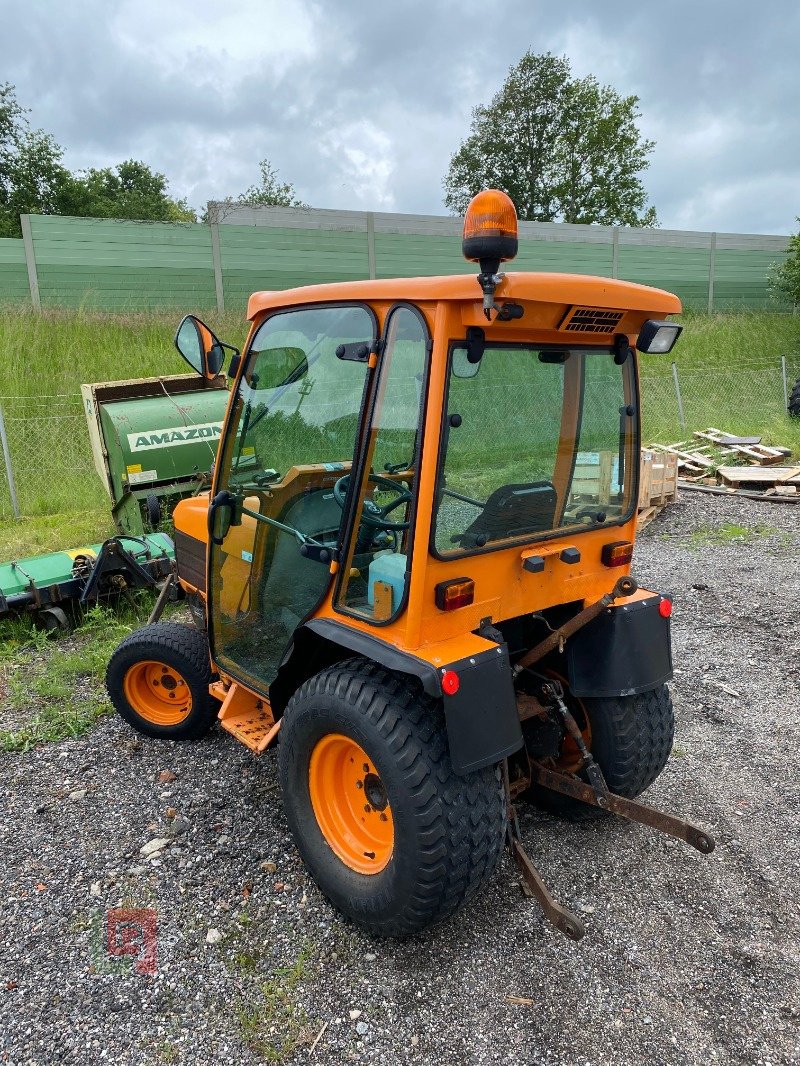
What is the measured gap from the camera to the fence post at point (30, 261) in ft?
38.7

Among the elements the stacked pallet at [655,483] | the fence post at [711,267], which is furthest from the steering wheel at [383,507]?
the fence post at [711,267]

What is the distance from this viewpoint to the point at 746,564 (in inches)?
252

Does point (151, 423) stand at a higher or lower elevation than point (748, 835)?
higher

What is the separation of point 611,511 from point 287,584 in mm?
1223

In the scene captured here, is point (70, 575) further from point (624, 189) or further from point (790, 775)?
point (624, 189)

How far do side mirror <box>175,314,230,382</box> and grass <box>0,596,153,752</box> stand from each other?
2015mm

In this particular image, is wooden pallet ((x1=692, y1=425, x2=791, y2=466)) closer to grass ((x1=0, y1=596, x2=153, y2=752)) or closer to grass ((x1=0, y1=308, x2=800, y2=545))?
grass ((x1=0, y1=308, x2=800, y2=545))

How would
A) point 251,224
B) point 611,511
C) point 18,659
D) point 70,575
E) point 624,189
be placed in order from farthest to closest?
point 624,189 < point 251,224 < point 70,575 < point 18,659 < point 611,511

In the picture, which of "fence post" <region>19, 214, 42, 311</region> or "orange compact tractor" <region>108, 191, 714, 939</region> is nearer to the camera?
"orange compact tractor" <region>108, 191, 714, 939</region>

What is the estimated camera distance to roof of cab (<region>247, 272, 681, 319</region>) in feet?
6.52

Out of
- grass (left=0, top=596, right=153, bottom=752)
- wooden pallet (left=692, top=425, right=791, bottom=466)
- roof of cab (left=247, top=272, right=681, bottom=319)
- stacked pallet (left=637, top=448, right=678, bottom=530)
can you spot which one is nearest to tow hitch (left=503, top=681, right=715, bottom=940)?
roof of cab (left=247, top=272, right=681, bottom=319)

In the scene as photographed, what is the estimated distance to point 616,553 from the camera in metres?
2.74

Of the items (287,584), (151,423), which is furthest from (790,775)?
(151,423)

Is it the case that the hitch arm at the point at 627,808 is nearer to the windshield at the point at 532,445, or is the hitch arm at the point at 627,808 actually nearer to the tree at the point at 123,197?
the windshield at the point at 532,445
